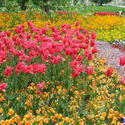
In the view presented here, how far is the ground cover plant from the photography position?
6.73 meters

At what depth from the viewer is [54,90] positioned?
7.98m

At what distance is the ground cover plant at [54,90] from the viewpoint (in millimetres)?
6734

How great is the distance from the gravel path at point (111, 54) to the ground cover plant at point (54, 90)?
1.78 meters

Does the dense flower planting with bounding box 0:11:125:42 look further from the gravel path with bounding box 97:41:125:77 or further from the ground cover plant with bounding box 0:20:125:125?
the ground cover plant with bounding box 0:20:125:125

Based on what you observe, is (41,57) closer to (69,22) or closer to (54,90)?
(54,90)

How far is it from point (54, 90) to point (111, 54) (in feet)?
16.8

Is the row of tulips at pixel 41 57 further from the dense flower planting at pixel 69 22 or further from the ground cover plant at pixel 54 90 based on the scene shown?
the dense flower planting at pixel 69 22

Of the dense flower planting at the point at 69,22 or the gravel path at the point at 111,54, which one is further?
the dense flower planting at the point at 69,22

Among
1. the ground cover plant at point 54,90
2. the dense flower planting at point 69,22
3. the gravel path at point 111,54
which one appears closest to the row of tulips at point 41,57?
the ground cover plant at point 54,90

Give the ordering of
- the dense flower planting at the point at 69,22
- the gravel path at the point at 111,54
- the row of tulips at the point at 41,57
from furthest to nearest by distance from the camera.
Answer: the dense flower planting at the point at 69,22
the gravel path at the point at 111,54
the row of tulips at the point at 41,57

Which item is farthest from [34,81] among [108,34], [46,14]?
[46,14]

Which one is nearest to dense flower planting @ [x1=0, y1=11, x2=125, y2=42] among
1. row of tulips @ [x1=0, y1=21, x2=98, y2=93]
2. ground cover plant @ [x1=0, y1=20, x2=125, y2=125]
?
row of tulips @ [x1=0, y1=21, x2=98, y2=93]

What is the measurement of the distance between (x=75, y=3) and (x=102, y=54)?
412 inches

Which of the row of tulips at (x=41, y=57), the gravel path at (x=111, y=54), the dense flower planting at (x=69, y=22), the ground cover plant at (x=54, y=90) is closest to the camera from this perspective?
the ground cover plant at (x=54, y=90)
